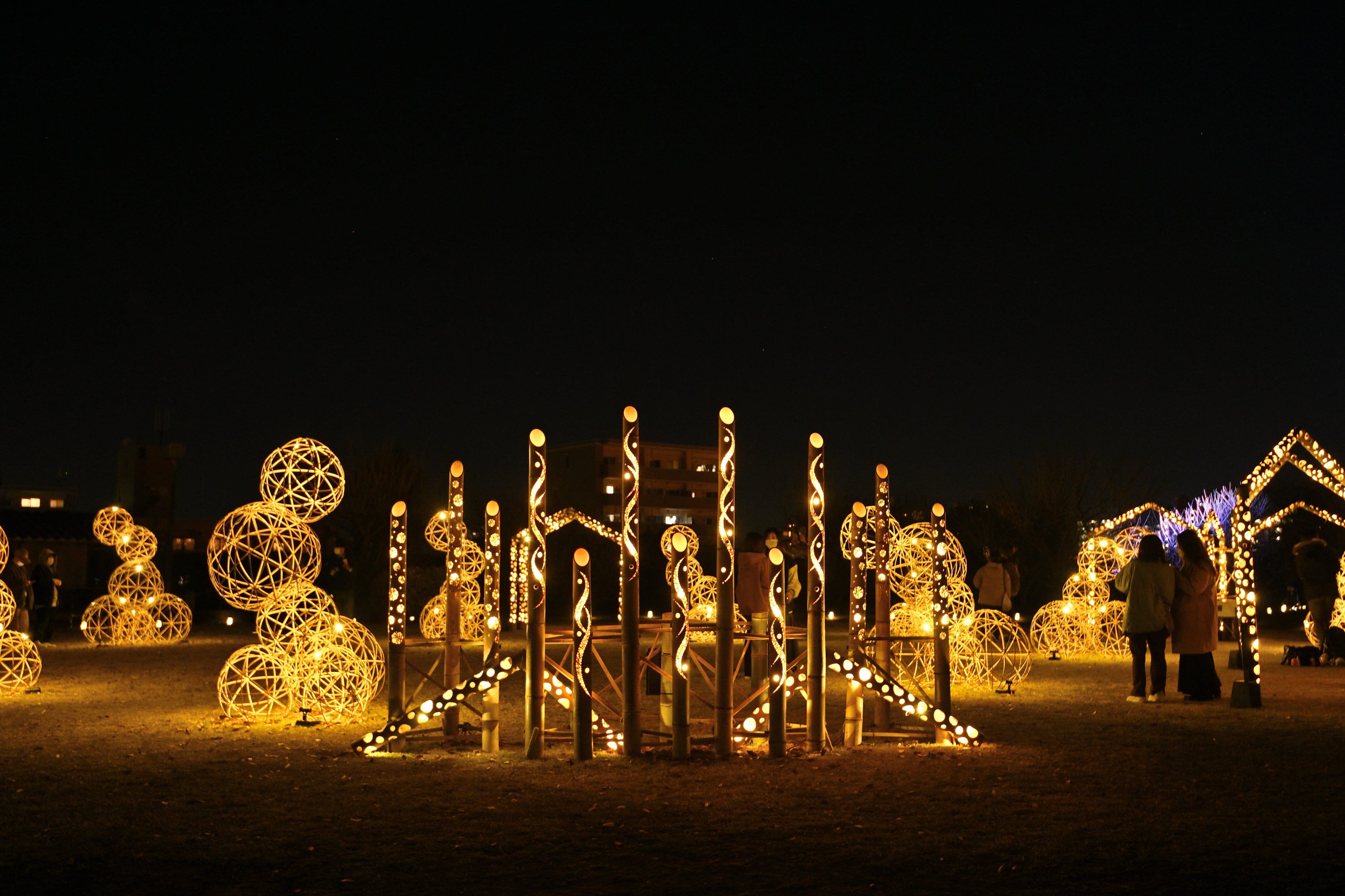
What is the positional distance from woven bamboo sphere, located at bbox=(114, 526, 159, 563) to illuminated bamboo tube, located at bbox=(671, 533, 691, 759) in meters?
15.0

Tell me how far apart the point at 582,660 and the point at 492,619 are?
1.23 metres

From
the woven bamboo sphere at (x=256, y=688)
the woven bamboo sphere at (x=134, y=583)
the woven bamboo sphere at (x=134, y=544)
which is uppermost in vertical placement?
the woven bamboo sphere at (x=134, y=544)

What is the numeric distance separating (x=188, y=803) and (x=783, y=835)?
351 cm

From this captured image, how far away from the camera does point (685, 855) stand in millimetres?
A: 5777

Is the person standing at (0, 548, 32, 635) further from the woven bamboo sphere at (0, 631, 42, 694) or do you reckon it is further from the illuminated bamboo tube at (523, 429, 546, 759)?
the illuminated bamboo tube at (523, 429, 546, 759)

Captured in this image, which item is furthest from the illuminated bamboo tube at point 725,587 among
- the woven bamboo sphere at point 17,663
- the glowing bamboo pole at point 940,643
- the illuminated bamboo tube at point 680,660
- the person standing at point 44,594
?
the person standing at point 44,594

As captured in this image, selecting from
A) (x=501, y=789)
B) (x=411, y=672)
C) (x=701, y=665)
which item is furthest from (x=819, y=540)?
(x=411, y=672)

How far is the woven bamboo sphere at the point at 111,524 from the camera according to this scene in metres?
21.0

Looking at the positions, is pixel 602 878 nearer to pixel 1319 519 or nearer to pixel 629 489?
pixel 629 489

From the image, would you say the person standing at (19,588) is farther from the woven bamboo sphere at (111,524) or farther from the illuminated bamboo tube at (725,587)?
the illuminated bamboo tube at (725,587)

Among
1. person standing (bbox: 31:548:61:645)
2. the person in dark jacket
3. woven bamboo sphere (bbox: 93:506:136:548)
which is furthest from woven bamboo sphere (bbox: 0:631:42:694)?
the person in dark jacket

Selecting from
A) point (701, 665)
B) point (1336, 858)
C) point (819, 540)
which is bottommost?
point (1336, 858)

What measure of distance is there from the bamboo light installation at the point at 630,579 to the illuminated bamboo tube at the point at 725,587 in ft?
1.88

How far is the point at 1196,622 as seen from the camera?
12086 millimetres
